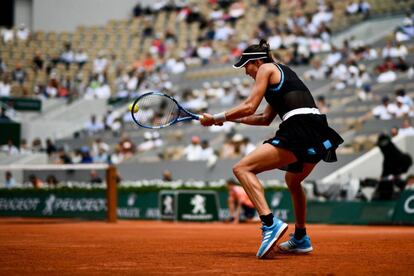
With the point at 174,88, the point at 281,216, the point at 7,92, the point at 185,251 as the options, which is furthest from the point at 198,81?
the point at 185,251

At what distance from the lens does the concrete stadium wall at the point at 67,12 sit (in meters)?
41.4

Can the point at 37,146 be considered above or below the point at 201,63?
below

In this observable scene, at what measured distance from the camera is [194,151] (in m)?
27.6

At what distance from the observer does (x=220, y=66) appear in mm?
33656

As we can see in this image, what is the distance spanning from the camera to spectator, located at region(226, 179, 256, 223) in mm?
23109

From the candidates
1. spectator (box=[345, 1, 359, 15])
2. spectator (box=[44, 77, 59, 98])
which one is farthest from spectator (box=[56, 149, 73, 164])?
spectator (box=[345, 1, 359, 15])

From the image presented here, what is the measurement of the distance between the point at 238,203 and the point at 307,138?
1410 cm

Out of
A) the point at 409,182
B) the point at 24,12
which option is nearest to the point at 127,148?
the point at 409,182

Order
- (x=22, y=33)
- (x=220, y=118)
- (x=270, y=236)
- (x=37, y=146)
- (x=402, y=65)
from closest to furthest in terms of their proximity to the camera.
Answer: (x=270, y=236)
(x=220, y=118)
(x=402, y=65)
(x=37, y=146)
(x=22, y=33)

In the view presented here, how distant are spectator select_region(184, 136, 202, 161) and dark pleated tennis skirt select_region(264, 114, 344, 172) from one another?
58.9 ft

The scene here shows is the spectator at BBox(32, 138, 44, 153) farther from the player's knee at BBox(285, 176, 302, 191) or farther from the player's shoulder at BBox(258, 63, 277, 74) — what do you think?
the player's shoulder at BBox(258, 63, 277, 74)

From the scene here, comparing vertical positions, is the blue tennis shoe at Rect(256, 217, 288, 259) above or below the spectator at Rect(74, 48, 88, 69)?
below

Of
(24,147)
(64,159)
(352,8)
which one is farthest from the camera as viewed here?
(352,8)

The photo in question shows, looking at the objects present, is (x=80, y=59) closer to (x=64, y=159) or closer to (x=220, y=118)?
(x=64, y=159)
